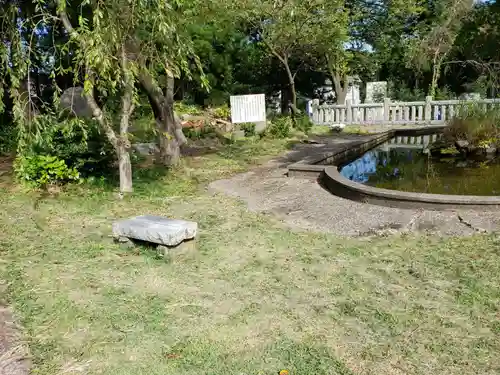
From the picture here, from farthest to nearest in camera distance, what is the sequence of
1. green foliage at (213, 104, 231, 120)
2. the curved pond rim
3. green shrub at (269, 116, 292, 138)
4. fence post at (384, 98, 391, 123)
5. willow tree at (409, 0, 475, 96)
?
willow tree at (409, 0, 475, 96)
fence post at (384, 98, 391, 123)
green foliage at (213, 104, 231, 120)
green shrub at (269, 116, 292, 138)
the curved pond rim

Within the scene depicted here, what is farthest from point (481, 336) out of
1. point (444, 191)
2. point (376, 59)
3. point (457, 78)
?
point (457, 78)

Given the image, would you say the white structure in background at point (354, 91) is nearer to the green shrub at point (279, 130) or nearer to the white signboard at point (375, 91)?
the white signboard at point (375, 91)

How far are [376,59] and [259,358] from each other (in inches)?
761

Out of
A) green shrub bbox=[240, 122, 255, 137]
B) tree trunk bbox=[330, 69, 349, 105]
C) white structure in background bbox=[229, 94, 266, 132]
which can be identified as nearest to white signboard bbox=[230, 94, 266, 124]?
white structure in background bbox=[229, 94, 266, 132]

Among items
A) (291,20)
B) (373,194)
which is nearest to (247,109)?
(291,20)

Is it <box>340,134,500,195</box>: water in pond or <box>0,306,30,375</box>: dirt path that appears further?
<box>340,134,500,195</box>: water in pond

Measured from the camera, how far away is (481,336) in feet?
8.42

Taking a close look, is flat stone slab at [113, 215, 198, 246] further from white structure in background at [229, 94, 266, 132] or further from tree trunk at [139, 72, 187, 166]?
white structure in background at [229, 94, 266, 132]

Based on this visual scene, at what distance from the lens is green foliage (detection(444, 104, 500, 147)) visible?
9022mm

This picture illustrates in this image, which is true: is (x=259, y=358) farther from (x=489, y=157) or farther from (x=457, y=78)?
(x=457, y=78)

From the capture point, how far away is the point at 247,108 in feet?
41.7

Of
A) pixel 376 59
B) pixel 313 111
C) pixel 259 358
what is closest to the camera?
pixel 259 358

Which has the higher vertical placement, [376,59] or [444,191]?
[376,59]

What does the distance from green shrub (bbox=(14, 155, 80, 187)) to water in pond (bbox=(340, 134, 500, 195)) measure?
15.5 feet
